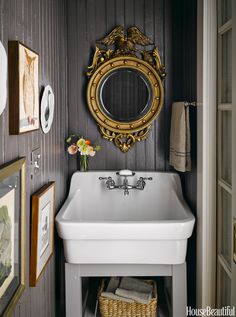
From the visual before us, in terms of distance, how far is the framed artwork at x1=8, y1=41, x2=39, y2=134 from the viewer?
1769 mm

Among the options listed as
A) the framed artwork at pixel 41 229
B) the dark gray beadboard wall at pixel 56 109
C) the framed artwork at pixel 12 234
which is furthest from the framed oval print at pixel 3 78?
the framed artwork at pixel 41 229

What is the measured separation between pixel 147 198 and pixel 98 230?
0.84m

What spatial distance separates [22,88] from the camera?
1.88 m

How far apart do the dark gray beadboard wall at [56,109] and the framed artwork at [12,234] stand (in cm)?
8

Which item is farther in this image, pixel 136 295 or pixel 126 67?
pixel 126 67

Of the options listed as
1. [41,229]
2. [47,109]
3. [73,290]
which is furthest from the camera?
[73,290]

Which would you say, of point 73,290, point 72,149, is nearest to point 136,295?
point 73,290

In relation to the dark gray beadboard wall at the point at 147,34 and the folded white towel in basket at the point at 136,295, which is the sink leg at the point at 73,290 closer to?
the folded white towel in basket at the point at 136,295

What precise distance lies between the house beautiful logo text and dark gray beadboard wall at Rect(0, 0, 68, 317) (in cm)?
86

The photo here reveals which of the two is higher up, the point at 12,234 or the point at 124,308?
the point at 12,234

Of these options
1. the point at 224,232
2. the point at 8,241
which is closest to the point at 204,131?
the point at 224,232

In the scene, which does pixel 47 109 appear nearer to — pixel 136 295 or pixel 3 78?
pixel 3 78

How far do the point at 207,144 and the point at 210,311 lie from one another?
96cm

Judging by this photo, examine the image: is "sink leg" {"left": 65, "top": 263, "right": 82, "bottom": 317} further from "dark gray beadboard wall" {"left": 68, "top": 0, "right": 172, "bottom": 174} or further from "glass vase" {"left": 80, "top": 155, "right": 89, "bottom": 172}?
"dark gray beadboard wall" {"left": 68, "top": 0, "right": 172, "bottom": 174}
